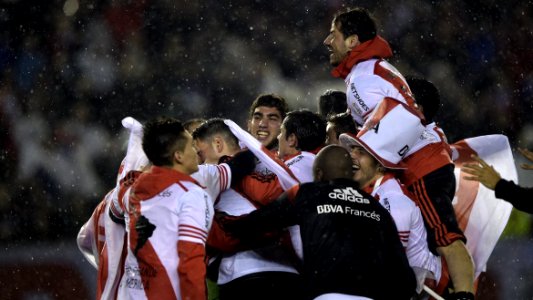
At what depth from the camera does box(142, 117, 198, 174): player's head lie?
4.36 metres

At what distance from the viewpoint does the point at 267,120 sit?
19.6ft

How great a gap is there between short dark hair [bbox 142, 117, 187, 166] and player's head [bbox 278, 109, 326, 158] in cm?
88

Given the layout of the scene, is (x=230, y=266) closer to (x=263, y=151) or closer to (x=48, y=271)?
(x=263, y=151)

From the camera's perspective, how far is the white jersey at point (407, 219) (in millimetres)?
4762

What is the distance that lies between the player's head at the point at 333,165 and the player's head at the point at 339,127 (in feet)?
3.82

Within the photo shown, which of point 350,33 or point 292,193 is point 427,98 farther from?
point 292,193

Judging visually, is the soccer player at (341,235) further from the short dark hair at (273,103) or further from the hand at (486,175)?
the short dark hair at (273,103)

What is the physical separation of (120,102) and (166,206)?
6909 mm

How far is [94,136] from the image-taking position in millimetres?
10719

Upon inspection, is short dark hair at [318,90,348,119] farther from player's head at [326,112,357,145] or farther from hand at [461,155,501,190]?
hand at [461,155,501,190]

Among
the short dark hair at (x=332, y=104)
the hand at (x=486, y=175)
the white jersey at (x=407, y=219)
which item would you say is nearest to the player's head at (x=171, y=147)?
the white jersey at (x=407, y=219)

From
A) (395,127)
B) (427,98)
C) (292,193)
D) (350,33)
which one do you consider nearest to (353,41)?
(350,33)

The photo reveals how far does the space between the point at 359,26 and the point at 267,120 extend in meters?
1.00

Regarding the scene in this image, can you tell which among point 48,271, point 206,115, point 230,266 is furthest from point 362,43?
point 206,115
